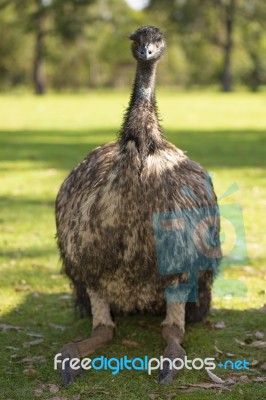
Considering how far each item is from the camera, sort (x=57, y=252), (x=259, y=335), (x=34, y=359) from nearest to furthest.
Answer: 1. (x=34, y=359)
2. (x=259, y=335)
3. (x=57, y=252)

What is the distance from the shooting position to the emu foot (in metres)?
4.72

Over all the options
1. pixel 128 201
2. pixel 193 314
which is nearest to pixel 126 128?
pixel 128 201

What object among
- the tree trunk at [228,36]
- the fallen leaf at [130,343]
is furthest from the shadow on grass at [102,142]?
the tree trunk at [228,36]

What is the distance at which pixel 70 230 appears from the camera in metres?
5.01

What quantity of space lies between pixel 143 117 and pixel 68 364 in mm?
1662

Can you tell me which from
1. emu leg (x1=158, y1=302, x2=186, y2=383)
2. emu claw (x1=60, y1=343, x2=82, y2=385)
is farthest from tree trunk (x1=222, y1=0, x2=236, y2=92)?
emu claw (x1=60, y1=343, x2=82, y2=385)

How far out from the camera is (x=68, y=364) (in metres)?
4.83

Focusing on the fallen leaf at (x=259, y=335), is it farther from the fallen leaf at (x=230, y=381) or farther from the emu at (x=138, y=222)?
the fallen leaf at (x=230, y=381)

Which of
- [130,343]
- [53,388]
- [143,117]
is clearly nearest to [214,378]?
[130,343]

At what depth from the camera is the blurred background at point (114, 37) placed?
4934 cm

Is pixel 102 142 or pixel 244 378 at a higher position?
pixel 102 142

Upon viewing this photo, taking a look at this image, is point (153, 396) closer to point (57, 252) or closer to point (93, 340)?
point (93, 340)

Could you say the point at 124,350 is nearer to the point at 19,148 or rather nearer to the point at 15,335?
the point at 15,335

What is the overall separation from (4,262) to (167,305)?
256 cm
